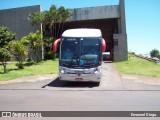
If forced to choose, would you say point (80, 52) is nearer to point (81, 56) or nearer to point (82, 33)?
point (81, 56)

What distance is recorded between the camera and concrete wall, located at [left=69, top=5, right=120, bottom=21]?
104 feet

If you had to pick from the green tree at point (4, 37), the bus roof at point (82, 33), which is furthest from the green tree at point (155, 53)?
the bus roof at point (82, 33)

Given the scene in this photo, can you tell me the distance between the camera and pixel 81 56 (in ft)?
44.0

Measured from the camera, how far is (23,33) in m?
34.4

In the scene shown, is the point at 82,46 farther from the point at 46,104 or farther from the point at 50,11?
the point at 50,11

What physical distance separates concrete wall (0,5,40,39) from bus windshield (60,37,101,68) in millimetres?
20820

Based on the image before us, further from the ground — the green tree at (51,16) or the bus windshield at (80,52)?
the green tree at (51,16)

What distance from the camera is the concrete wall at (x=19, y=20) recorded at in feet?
111

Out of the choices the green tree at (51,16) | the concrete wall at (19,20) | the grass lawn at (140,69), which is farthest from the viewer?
the concrete wall at (19,20)

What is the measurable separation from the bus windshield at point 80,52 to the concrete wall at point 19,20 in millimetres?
20820

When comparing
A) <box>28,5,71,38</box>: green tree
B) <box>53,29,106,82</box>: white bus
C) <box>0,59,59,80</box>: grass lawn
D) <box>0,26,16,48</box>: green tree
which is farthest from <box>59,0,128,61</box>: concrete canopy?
<box>53,29,106,82</box>: white bus

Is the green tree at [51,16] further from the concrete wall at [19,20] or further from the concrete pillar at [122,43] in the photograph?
the concrete pillar at [122,43]

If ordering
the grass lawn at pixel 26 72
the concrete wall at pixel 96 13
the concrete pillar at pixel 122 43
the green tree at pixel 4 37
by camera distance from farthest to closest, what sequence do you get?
the concrete wall at pixel 96 13
the concrete pillar at pixel 122 43
the green tree at pixel 4 37
the grass lawn at pixel 26 72

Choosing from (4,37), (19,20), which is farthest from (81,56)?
(19,20)
